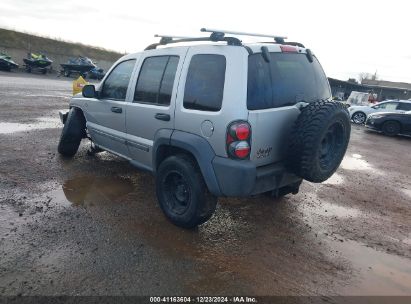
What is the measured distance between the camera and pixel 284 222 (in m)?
4.42

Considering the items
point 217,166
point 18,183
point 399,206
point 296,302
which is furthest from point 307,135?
point 18,183

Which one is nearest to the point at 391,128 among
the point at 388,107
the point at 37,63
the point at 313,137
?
the point at 388,107

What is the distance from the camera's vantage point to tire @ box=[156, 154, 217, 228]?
12.1ft

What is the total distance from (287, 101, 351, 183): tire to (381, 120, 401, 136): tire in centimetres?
1228

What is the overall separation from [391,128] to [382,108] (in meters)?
2.85

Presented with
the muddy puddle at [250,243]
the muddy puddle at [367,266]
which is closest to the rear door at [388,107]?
the muddy puddle at [250,243]

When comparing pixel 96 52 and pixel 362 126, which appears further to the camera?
pixel 96 52

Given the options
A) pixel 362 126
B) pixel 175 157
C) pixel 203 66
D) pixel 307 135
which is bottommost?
pixel 362 126

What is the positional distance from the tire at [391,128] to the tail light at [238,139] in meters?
13.4

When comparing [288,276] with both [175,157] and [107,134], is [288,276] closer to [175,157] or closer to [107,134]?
[175,157]

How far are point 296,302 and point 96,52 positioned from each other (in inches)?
2268

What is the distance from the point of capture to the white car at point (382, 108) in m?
15.5

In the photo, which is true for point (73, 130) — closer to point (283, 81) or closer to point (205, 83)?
point (205, 83)

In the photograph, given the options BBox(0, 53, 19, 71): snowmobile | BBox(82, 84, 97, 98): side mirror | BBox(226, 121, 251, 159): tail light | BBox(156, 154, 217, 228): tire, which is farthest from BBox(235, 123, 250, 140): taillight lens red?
BBox(0, 53, 19, 71): snowmobile
